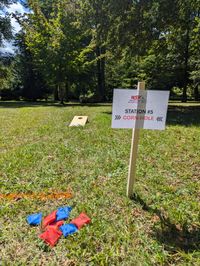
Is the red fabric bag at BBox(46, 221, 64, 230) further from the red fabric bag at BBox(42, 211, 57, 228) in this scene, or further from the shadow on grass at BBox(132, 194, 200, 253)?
the shadow on grass at BBox(132, 194, 200, 253)

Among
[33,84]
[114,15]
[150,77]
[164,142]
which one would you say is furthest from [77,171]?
[33,84]

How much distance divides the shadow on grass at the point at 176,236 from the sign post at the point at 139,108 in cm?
101

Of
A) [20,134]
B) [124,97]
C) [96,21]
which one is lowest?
[20,134]

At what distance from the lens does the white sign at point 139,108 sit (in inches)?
94.7

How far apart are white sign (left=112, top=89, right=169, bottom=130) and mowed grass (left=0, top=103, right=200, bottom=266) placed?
3.22ft

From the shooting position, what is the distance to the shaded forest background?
9.68 metres

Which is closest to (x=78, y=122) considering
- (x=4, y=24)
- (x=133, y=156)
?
(x=133, y=156)

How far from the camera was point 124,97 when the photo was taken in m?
2.40

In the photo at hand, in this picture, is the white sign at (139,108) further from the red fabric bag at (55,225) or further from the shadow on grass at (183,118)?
the shadow on grass at (183,118)

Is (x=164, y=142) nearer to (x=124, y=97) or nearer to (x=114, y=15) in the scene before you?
(x=124, y=97)

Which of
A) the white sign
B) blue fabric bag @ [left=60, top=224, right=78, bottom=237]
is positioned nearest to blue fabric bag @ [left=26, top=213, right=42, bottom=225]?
blue fabric bag @ [left=60, top=224, right=78, bottom=237]

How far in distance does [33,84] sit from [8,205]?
2477 cm

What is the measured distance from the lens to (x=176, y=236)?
222 centimetres

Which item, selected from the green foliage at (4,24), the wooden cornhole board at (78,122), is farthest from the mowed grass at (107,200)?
the green foliage at (4,24)
